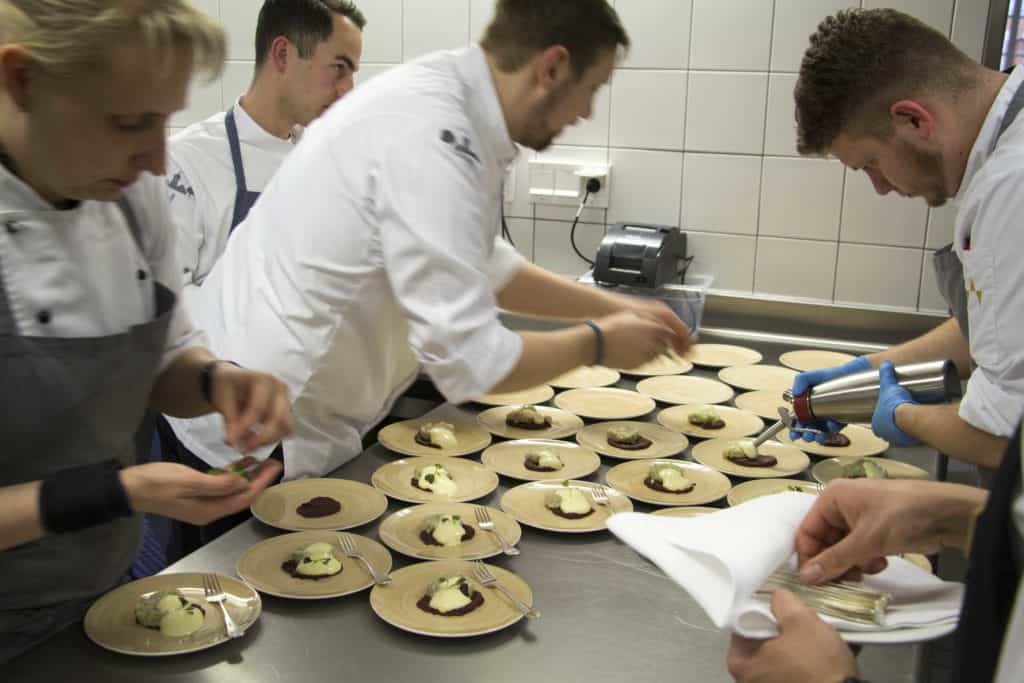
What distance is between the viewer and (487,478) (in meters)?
1.68

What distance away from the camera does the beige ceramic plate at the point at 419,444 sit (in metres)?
1.81

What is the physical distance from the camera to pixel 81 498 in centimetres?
101

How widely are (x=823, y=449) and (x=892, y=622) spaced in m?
0.97

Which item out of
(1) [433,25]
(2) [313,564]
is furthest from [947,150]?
(1) [433,25]

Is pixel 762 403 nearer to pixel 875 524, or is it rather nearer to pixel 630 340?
pixel 630 340

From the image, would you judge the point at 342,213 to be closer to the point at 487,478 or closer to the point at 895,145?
the point at 487,478

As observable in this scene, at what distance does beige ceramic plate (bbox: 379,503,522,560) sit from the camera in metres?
1.40

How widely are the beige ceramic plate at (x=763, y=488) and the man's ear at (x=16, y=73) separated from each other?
4.04ft

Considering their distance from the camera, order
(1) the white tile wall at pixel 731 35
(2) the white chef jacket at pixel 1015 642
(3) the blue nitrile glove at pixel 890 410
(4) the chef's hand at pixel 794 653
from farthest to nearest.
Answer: (1) the white tile wall at pixel 731 35, (3) the blue nitrile glove at pixel 890 410, (4) the chef's hand at pixel 794 653, (2) the white chef jacket at pixel 1015 642

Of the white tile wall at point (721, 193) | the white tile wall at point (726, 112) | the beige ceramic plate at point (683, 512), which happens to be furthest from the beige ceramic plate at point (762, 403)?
the white tile wall at point (726, 112)

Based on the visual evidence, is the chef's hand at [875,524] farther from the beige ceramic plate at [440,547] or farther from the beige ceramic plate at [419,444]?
the beige ceramic plate at [419,444]

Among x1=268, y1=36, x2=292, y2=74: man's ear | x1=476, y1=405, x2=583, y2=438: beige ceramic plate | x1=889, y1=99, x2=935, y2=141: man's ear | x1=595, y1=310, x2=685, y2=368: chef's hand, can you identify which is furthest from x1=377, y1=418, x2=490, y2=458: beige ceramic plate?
x1=268, y1=36, x2=292, y2=74: man's ear

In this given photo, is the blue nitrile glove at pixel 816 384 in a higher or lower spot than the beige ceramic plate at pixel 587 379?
higher

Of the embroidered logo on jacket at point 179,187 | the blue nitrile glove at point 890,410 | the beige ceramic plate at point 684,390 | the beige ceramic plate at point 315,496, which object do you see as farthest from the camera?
the embroidered logo on jacket at point 179,187
